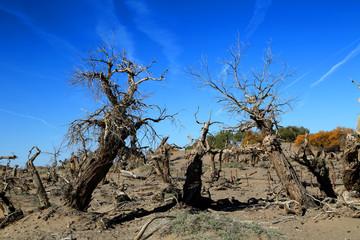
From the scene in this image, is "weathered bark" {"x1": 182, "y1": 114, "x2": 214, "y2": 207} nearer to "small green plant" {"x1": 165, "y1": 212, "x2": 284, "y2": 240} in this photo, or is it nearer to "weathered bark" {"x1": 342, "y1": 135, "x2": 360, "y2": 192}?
"small green plant" {"x1": 165, "y1": 212, "x2": 284, "y2": 240}

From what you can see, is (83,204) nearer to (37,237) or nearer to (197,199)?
(37,237)

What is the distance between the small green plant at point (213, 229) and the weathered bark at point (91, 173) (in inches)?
106

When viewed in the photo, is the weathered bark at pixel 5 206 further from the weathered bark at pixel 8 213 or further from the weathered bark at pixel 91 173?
the weathered bark at pixel 91 173

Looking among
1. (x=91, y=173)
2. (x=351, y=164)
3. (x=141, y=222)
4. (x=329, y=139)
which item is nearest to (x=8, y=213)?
(x=91, y=173)

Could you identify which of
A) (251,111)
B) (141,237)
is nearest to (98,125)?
(141,237)

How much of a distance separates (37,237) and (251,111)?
7436 millimetres

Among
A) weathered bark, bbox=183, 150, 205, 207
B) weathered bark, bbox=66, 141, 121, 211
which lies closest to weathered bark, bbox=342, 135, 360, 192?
weathered bark, bbox=183, 150, 205, 207

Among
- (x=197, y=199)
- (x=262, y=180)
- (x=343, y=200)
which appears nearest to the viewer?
(x=343, y=200)

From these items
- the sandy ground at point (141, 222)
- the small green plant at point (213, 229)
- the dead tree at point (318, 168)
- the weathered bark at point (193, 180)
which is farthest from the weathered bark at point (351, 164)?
the weathered bark at point (193, 180)

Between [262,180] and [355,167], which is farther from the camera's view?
[262,180]

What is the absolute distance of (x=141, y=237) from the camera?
691 cm

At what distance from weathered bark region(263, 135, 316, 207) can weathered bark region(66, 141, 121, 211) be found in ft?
16.3

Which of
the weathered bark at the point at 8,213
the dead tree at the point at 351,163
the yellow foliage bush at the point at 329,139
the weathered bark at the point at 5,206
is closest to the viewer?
the weathered bark at the point at 8,213

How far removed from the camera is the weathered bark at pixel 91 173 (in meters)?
8.74
